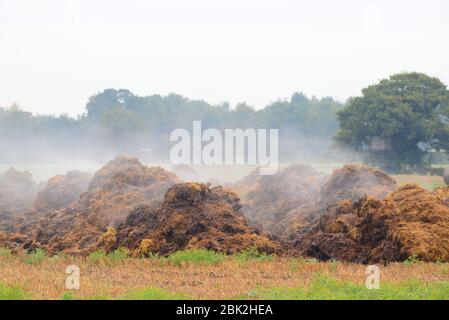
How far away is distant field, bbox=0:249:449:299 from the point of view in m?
12.6

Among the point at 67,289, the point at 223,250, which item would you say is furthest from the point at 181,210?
the point at 67,289

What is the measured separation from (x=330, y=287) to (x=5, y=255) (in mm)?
9519

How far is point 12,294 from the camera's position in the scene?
12445 mm

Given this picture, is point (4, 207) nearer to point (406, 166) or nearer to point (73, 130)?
point (406, 166)

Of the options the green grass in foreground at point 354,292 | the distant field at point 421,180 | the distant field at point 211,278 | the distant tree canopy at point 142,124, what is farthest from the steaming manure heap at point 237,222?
the distant tree canopy at point 142,124

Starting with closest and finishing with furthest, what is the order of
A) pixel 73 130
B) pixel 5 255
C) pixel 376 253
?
1. pixel 376 253
2. pixel 5 255
3. pixel 73 130

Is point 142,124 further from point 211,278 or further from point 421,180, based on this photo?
point 211,278

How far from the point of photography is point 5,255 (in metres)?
19.4

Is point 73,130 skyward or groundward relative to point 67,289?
skyward

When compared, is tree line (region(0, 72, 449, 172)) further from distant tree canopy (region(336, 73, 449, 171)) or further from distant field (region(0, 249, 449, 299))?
distant field (region(0, 249, 449, 299))

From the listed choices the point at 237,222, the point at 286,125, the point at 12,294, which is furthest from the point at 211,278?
the point at 286,125

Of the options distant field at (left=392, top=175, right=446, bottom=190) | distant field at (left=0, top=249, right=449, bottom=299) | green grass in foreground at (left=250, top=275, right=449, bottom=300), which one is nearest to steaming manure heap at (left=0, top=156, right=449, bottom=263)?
distant field at (left=0, top=249, right=449, bottom=299)

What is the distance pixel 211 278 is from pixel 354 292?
10.6ft
